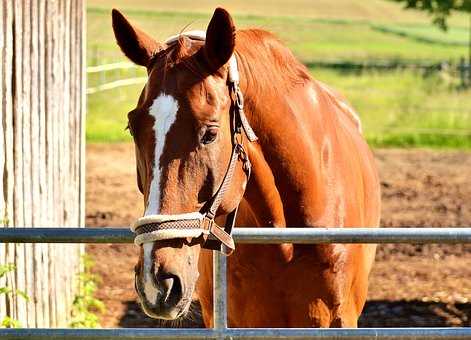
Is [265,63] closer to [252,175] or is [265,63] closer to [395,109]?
[252,175]

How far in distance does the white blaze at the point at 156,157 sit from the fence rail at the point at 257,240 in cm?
29

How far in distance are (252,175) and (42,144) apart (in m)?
2.53

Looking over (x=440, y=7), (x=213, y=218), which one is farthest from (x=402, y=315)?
(x=440, y=7)

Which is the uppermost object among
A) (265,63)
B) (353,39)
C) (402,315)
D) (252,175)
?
(265,63)

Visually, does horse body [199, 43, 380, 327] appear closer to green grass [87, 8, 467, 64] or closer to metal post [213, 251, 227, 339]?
metal post [213, 251, 227, 339]

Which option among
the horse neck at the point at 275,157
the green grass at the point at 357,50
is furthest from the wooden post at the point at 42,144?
the horse neck at the point at 275,157

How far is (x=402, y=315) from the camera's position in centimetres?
752

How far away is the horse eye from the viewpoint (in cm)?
324

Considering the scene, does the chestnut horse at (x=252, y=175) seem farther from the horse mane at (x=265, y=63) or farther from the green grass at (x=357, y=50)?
the green grass at (x=357, y=50)

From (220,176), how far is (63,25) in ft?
10.9

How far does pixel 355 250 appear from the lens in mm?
4379

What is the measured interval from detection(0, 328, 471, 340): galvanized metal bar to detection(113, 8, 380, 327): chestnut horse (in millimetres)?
252

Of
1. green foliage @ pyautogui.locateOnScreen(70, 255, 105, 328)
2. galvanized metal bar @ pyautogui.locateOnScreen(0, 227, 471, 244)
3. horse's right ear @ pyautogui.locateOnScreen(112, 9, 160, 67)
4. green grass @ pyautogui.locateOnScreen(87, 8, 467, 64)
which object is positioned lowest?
green grass @ pyautogui.locateOnScreen(87, 8, 467, 64)

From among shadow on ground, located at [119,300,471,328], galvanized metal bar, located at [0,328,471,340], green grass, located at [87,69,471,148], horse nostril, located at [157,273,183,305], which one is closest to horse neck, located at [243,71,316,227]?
galvanized metal bar, located at [0,328,471,340]
